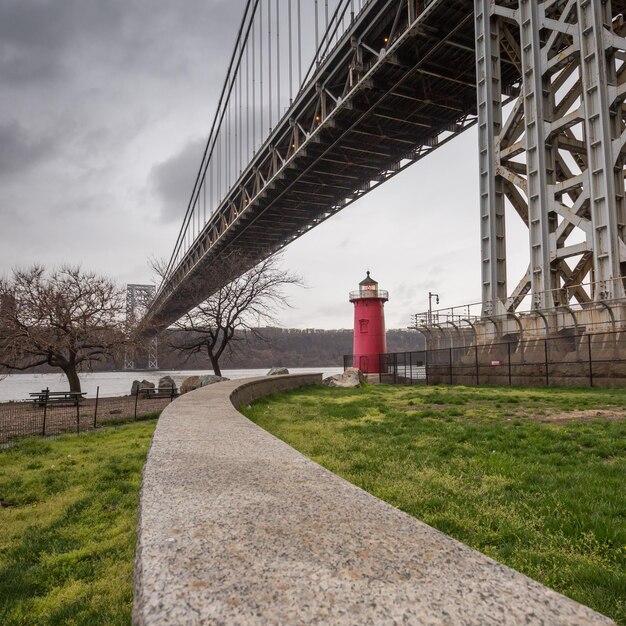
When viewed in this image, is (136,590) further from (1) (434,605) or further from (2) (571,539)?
(2) (571,539)

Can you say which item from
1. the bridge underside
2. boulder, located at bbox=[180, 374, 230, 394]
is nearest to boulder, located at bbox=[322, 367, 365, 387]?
boulder, located at bbox=[180, 374, 230, 394]

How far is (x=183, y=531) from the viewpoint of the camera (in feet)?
5.88

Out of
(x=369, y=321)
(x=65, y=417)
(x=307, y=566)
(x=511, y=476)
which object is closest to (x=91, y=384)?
(x=369, y=321)

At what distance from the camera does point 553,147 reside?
53.4 ft

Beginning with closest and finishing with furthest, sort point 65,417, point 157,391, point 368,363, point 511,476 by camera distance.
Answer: point 511,476 → point 65,417 → point 157,391 → point 368,363

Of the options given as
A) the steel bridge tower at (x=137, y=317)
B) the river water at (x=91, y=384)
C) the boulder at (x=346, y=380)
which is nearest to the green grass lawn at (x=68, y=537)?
the boulder at (x=346, y=380)

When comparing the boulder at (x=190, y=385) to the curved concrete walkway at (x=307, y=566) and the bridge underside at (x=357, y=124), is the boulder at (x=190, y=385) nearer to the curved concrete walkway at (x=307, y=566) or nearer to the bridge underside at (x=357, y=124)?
the bridge underside at (x=357, y=124)

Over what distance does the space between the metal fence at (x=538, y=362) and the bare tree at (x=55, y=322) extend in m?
13.3

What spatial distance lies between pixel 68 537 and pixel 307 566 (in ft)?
9.86

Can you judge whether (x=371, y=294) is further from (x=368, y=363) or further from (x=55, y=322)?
(x=55, y=322)

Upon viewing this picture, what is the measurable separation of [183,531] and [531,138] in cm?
1740

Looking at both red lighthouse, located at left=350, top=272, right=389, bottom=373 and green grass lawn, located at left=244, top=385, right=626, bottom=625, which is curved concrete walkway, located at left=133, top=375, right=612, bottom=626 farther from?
red lighthouse, located at left=350, top=272, right=389, bottom=373

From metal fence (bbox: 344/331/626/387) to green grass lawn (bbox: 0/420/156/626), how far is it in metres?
12.4

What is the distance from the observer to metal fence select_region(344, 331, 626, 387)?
13.7 metres
